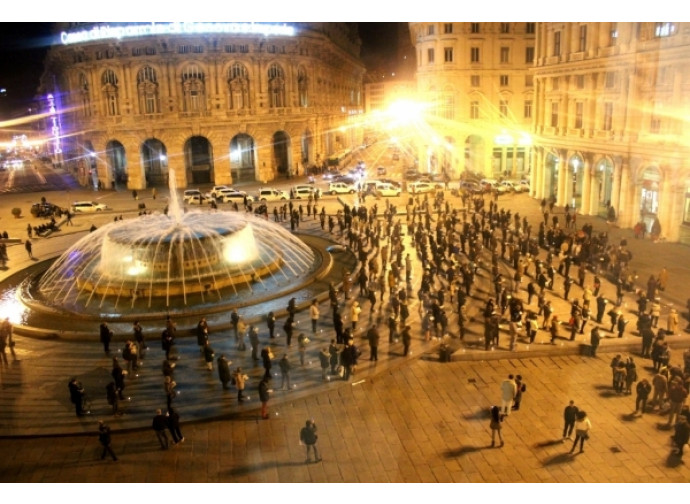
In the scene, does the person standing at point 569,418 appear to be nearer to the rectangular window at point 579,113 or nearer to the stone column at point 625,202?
the stone column at point 625,202

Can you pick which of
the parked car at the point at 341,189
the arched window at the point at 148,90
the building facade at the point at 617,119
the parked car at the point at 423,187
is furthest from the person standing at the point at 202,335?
the arched window at the point at 148,90

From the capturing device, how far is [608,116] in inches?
1474

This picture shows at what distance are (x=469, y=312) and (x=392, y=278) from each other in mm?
3275

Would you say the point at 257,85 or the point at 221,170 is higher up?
the point at 257,85

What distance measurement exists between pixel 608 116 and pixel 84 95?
47.7 meters

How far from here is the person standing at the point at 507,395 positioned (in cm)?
1512

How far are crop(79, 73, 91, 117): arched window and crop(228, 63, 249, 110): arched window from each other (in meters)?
13.4

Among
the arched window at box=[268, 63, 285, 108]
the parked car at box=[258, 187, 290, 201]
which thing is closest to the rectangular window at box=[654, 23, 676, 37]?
the parked car at box=[258, 187, 290, 201]

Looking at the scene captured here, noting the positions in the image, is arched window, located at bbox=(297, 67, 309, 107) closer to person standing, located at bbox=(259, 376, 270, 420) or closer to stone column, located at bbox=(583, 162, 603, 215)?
stone column, located at bbox=(583, 162, 603, 215)

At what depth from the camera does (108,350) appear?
19.7 metres

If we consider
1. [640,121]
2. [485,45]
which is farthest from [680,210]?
[485,45]

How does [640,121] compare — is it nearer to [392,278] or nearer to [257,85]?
[392,278]

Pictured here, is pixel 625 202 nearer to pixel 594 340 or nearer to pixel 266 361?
pixel 594 340

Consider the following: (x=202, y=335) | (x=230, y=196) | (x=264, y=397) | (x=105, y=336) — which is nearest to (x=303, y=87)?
(x=230, y=196)
